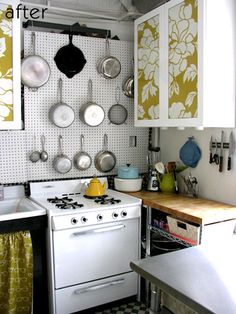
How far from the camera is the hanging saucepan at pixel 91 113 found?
116 inches

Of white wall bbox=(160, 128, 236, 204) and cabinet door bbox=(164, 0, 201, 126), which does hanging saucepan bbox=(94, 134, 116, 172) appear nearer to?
white wall bbox=(160, 128, 236, 204)

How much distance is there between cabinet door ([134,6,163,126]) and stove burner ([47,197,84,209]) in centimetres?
89

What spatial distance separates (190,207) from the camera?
2.42 m

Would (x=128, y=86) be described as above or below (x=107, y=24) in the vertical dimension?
below

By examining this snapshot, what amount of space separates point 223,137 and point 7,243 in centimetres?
171

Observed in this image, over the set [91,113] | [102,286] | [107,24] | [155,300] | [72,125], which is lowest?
[102,286]

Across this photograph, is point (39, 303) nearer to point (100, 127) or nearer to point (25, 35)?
point (100, 127)

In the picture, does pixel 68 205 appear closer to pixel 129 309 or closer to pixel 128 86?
pixel 129 309

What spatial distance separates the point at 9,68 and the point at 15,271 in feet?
4.56

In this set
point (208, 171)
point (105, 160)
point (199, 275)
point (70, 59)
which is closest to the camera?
point (199, 275)

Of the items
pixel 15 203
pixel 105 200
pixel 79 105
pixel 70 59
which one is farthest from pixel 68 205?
pixel 70 59

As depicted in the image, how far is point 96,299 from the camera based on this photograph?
2.53 m

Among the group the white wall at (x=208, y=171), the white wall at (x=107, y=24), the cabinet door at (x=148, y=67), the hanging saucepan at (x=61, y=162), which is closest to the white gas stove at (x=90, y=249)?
the hanging saucepan at (x=61, y=162)

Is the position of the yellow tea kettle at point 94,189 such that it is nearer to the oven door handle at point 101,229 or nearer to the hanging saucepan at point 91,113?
the oven door handle at point 101,229
